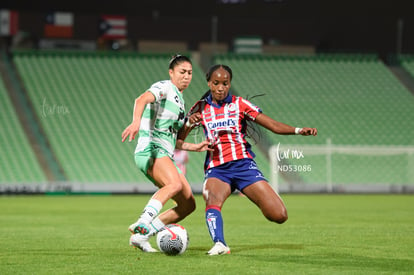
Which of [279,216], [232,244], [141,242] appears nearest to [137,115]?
[141,242]

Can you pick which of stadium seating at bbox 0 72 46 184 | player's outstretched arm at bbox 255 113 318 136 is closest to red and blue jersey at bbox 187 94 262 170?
player's outstretched arm at bbox 255 113 318 136

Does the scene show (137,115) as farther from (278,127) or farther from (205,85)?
(205,85)

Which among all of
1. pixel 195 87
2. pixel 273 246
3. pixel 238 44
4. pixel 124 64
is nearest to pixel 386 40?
pixel 238 44

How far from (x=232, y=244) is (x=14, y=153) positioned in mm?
15907

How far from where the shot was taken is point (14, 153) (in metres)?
23.6

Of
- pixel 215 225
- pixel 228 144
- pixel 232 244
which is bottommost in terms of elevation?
pixel 232 244

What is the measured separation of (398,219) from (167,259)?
7.00 metres

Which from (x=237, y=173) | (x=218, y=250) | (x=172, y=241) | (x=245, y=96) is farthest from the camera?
(x=245, y=96)

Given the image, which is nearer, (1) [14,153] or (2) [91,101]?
(1) [14,153]

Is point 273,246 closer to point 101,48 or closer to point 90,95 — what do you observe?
point 90,95

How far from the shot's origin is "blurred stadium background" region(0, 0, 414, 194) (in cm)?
2417

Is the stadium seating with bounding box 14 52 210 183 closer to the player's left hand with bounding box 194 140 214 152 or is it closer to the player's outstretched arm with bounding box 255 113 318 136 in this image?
the player's left hand with bounding box 194 140 214 152

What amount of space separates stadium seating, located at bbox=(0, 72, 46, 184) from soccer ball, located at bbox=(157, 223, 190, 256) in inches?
624

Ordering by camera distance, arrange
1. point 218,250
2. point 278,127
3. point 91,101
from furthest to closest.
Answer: point 91,101, point 278,127, point 218,250
